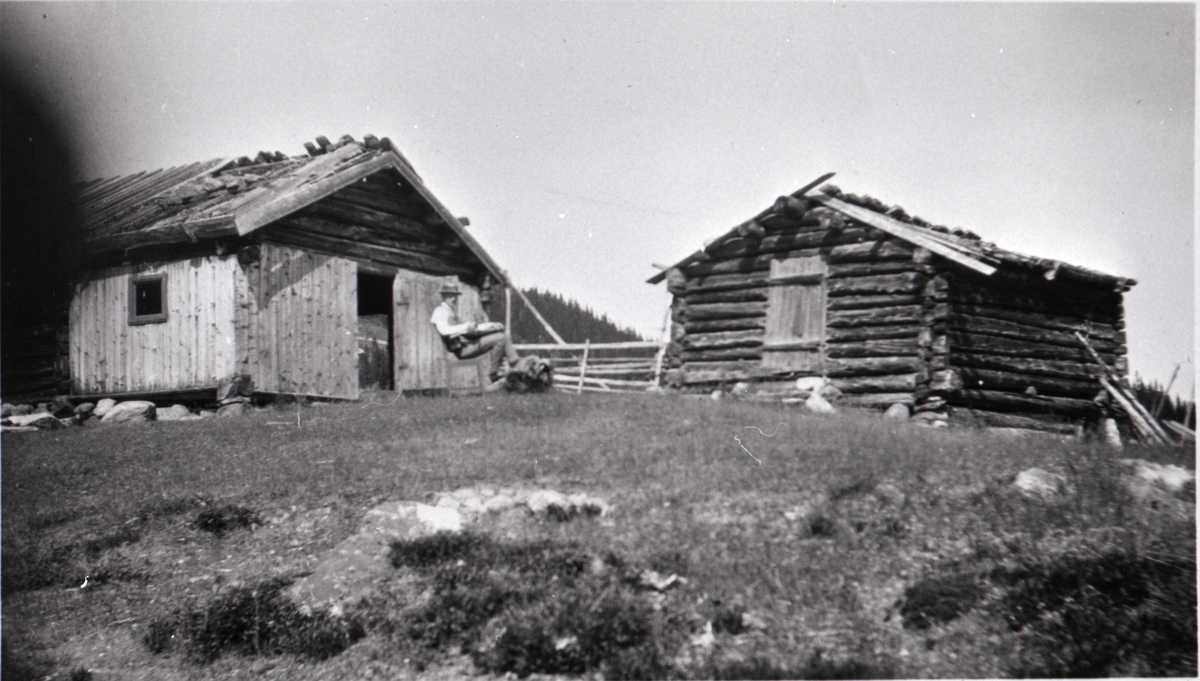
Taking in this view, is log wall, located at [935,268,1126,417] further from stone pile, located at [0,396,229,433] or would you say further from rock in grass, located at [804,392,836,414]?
stone pile, located at [0,396,229,433]

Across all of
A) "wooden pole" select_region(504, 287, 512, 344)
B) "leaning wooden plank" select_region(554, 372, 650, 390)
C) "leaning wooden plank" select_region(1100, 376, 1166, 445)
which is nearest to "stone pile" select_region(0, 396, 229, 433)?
"wooden pole" select_region(504, 287, 512, 344)

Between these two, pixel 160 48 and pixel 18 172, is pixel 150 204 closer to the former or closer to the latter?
pixel 18 172

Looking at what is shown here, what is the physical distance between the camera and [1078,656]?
577 centimetres

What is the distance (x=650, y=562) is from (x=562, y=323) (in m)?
9.11

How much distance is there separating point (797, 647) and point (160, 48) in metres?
7.26

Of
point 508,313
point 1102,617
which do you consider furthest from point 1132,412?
point 508,313

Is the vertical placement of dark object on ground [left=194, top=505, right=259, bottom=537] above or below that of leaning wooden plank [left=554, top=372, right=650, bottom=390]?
below

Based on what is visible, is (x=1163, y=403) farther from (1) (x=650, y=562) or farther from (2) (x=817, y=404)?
(1) (x=650, y=562)

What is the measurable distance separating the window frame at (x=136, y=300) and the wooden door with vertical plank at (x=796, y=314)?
8908mm

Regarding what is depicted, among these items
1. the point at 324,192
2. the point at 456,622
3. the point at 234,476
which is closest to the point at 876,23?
the point at 456,622

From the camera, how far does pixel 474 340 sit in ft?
41.7

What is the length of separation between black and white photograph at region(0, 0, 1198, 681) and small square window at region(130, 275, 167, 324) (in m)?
0.05

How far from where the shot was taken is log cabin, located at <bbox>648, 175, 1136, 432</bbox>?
1320 cm

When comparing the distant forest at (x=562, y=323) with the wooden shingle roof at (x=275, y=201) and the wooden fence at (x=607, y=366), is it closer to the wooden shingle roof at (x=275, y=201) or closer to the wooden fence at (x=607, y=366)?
the wooden fence at (x=607, y=366)
